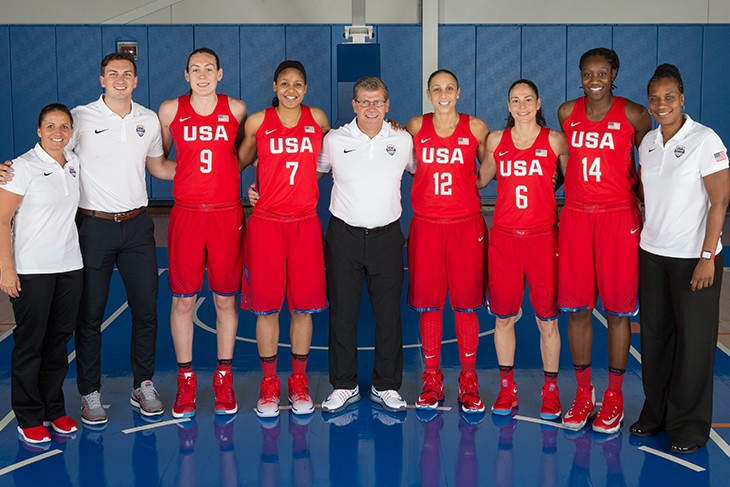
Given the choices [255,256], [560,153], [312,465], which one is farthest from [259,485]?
[560,153]

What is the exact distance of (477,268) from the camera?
160 inches

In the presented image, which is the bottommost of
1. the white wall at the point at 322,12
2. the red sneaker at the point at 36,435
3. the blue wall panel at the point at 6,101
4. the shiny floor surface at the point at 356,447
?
the shiny floor surface at the point at 356,447

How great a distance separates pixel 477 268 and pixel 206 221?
1645mm

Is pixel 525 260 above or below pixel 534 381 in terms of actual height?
above

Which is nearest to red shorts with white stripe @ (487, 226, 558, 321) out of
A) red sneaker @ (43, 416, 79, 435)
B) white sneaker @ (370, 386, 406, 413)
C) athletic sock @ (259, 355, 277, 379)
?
white sneaker @ (370, 386, 406, 413)

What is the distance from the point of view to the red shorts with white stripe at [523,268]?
152 inches

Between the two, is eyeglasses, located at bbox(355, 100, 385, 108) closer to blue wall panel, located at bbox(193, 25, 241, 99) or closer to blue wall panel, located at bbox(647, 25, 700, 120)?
blue wall panel, located at bbox(193, 25, 241, 99)

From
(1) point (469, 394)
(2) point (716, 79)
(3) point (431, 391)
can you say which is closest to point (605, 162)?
(1) point (469, 394)

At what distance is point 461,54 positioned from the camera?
39.3 feet

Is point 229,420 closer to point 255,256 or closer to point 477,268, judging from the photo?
point 255,256

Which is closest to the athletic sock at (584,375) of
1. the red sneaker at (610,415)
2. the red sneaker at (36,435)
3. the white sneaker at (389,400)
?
the red sneaker at (610,415)

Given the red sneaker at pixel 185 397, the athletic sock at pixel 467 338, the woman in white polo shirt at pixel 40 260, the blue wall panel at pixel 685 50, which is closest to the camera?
the woman in white polo shirt at pixel 40 260

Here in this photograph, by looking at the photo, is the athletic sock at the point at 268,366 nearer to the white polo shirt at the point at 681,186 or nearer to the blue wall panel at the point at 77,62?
the white polo shirt at the point at 681,186

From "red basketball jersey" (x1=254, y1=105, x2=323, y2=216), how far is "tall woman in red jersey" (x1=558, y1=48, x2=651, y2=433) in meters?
1.49
